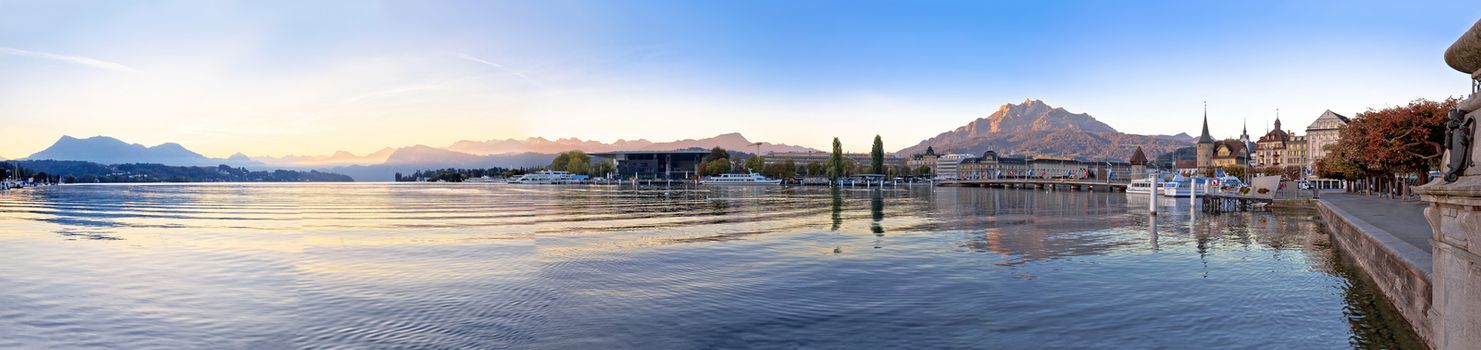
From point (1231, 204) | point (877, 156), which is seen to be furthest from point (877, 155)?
point (1231, 204)

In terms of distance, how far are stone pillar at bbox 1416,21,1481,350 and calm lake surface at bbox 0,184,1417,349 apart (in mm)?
3153

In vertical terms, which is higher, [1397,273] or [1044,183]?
[1397,273]

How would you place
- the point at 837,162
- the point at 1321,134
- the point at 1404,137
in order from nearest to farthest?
1. the point at 1404,137
2. the point at 1321,134
3. the point at 837,162

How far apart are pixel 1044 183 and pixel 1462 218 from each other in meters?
121

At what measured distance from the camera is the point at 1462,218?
22.6ft

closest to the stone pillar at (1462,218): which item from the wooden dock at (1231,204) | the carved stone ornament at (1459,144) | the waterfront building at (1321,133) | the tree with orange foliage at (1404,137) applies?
the carved stone ornament at (1459,144)

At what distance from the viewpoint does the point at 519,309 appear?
1277cm

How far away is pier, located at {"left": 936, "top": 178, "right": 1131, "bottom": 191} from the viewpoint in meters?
108

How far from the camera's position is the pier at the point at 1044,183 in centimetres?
10781

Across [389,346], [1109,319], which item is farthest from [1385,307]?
[389,346]

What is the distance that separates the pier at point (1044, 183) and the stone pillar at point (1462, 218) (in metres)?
101

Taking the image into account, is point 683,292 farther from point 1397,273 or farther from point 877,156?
point 877,156

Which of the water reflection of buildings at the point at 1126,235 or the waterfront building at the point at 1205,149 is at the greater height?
the waterfront building at the point at 1205,149

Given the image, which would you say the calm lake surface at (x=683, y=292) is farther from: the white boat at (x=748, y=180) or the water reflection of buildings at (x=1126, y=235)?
the white boat at (x=748, y=180)
